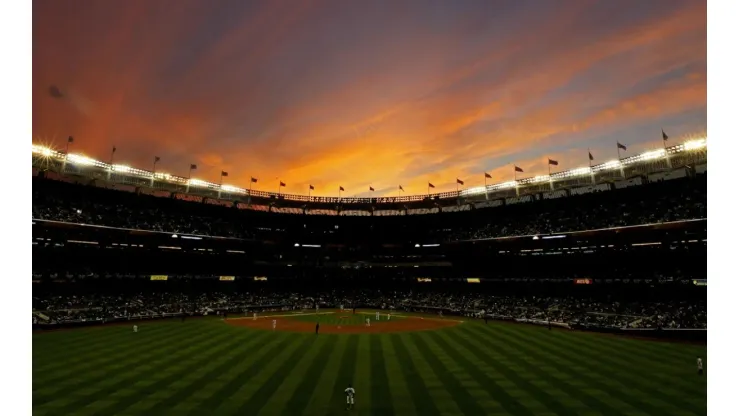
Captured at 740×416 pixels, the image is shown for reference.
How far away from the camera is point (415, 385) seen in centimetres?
2294

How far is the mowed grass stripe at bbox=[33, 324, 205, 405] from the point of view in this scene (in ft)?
68.4

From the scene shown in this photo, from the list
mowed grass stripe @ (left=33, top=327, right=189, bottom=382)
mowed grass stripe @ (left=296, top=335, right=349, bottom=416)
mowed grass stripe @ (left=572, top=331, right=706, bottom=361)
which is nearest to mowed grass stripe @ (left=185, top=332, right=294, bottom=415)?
mowed grass stripe @ (left=296, top=335, right=349, bottom=416)

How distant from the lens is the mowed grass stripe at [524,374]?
63.8ft

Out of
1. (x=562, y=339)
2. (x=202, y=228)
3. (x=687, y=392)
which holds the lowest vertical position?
(x=562, y=339)

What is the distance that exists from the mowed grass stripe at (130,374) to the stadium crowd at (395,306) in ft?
70.1

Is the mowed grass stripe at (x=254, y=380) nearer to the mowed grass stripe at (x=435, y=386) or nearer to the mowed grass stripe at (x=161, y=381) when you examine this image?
the mowed grass stripe at (x=161, y=381)

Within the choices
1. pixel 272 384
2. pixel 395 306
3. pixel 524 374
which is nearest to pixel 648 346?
pixel 524 374

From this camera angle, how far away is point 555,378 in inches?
950

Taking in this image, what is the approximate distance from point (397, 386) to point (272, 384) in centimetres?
715

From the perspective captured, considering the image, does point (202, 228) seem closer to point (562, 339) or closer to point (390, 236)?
point (390, 236)

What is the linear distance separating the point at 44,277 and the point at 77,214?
9406mm

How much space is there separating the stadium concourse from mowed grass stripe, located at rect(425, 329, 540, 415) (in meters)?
0.17

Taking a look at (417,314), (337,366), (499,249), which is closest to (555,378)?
(337,366)

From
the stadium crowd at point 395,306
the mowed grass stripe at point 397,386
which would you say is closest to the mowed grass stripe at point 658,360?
the stadium crowd at point 395,306
